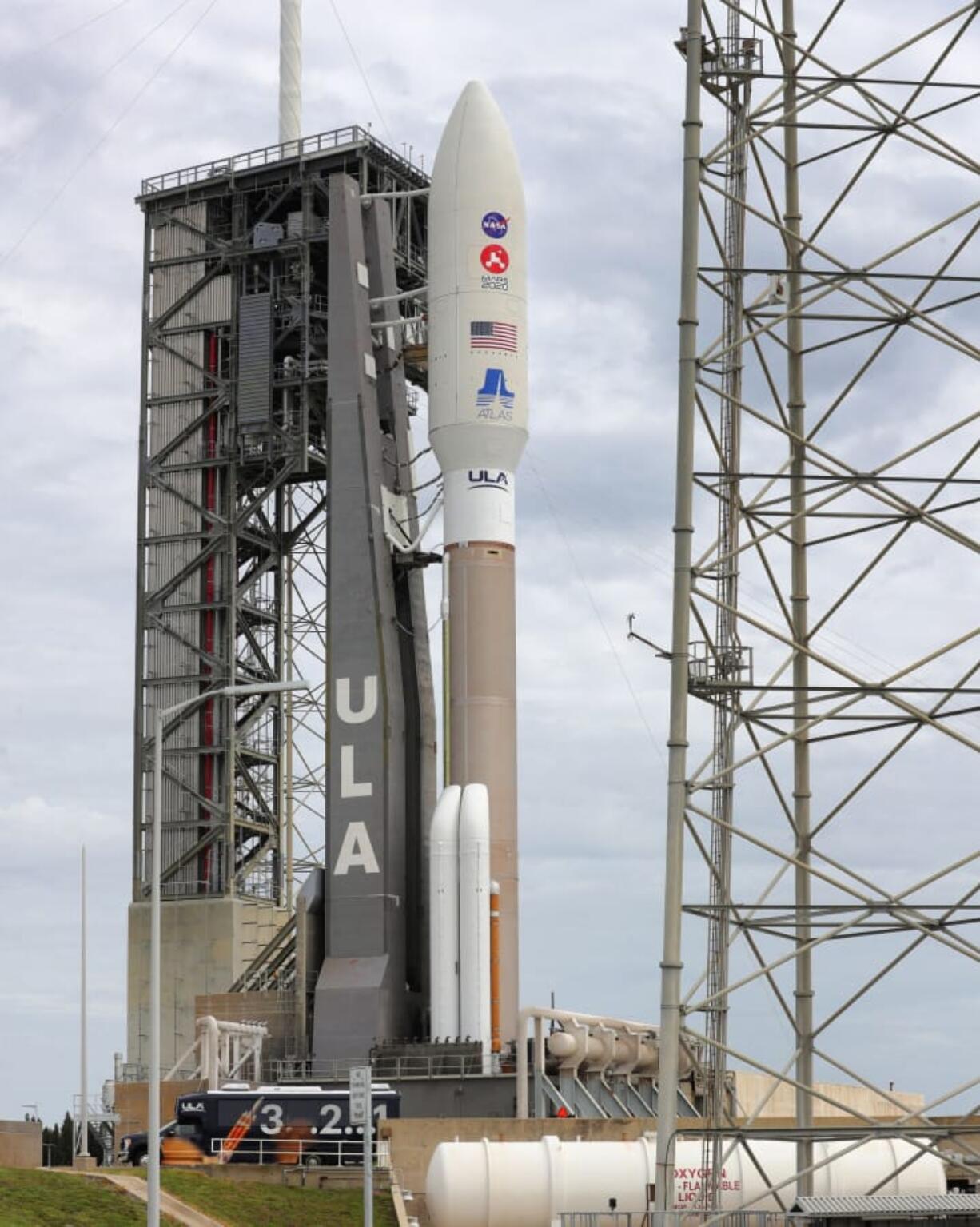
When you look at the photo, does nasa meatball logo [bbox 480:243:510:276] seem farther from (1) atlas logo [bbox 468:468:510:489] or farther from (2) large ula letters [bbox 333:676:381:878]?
(2) large ula letters [bbox 333:676:381:878]

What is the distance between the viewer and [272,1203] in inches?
1884

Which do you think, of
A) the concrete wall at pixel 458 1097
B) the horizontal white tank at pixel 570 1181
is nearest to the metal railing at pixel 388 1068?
the concrete wall at pixel 458 1097

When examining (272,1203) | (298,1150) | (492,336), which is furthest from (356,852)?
(272,1203)

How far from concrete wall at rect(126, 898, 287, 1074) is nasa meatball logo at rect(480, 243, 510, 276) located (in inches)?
970

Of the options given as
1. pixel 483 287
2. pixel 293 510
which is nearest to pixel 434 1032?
pixel 483 287

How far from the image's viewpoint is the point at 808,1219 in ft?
103

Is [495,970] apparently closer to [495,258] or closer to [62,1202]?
[62,1202]

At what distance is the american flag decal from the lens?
64062 millimetres

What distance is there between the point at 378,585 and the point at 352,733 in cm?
441

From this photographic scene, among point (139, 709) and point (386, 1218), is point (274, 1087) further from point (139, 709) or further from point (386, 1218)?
point (139, 709)

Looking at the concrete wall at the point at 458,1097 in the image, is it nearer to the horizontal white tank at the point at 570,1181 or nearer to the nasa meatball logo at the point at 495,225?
the horizontal white tank at the point at 570,1181

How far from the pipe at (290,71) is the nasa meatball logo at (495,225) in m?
18.4

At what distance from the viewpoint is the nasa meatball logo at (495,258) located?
2554 inches

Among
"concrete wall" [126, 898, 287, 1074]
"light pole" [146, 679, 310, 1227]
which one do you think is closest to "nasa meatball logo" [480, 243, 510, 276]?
"concrete wall" [126, 898, 287, 1074]
